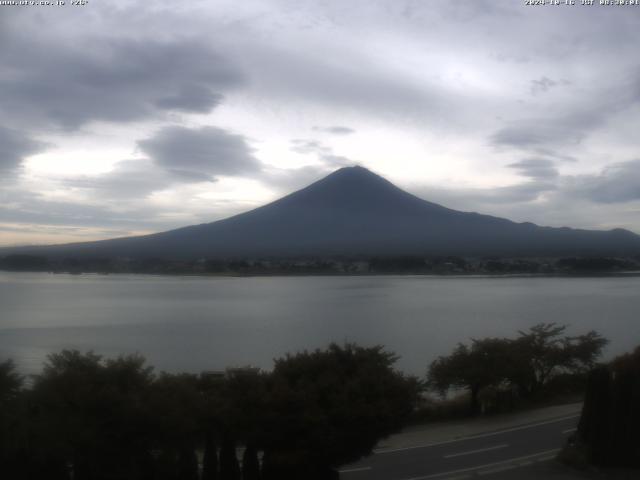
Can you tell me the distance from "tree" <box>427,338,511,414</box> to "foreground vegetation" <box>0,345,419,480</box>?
5656 mm

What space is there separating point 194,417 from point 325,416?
4.27 feet

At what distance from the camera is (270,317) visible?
31.8 m

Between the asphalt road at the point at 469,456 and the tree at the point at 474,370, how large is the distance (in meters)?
2.77

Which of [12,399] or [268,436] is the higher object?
[12,399]

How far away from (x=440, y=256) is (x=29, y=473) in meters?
68.8

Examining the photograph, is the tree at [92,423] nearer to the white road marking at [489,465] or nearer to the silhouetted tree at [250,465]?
the silhouetted tree at [250,465]

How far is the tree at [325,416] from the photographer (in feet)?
24.1

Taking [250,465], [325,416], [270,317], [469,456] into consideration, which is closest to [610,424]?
[469,456]

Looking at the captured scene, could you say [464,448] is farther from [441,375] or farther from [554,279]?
[554,279]

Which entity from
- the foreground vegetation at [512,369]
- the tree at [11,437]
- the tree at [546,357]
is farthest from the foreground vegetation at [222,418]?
the tree at [546,357]

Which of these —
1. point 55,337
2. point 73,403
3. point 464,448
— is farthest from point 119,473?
point 55,337

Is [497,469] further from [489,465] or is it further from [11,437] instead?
[11,437]

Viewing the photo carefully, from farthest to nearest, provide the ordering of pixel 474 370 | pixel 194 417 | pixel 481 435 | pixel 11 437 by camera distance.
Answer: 1. pixel 474 370
2. pixel 481 435
3. pixel 194 417
4. pixel 11 437

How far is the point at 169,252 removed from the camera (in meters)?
77.7
